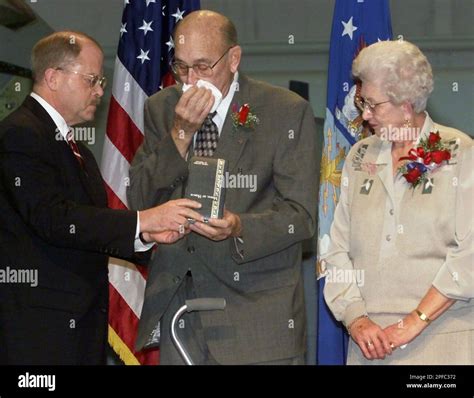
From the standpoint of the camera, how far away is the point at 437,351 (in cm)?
348

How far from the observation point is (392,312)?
354 cm

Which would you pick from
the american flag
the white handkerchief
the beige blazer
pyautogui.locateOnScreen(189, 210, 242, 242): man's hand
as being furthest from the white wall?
pyautogui.locateOnScreen(189, 210, 242, 242): man's hand

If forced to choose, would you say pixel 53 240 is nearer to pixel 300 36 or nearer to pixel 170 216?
pixel 170 216

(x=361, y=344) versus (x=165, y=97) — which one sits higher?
(x=165, y=97)

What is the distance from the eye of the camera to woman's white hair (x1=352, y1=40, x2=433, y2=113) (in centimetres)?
355

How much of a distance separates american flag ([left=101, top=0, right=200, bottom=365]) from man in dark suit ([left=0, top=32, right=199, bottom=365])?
63.1 inches

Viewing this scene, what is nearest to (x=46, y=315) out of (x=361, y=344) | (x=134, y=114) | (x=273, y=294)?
(x=273, y=294)

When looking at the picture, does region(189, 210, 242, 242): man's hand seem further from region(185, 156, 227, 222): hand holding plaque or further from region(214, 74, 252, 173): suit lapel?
region(214, 74, 252, 173): suit lapel

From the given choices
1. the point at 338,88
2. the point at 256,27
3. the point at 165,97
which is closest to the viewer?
the point at 165,97

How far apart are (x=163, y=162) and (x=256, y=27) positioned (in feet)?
10.4

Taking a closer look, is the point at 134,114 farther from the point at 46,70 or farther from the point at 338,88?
the point at 46,70

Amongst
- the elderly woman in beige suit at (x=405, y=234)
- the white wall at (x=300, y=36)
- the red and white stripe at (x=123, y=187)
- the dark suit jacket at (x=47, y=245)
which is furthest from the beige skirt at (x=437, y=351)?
the white wall at (x=300, y=36)

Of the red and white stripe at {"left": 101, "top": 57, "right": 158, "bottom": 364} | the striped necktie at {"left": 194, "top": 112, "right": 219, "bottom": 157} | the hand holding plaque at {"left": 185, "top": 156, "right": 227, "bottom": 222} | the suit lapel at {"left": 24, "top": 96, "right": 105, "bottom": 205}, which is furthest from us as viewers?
the red and white stripe at {"left": 101, "top": 57, "right": 158, "bottom": 364}
